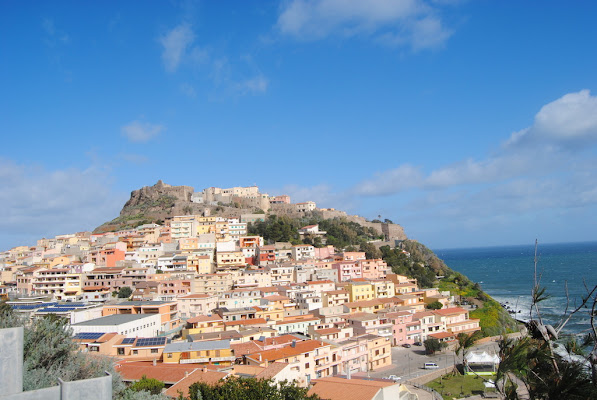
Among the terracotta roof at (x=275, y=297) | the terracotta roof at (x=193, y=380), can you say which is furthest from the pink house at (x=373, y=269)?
the terracotta roof at (x=193, y=380)

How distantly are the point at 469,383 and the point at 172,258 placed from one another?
31452 mm

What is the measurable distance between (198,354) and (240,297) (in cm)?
1468

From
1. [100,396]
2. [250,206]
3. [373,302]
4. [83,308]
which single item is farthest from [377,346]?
[250,206]

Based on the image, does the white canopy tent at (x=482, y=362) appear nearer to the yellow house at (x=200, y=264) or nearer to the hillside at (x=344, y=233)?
the hillside at (x=344, y=233)

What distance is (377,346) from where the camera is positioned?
30.5 m

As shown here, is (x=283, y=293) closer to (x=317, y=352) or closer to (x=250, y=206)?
(x=317, y=352)

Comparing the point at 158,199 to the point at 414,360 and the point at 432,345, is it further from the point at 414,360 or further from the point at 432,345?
the point at 414,360

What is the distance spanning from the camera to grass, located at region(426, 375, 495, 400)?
81.9 ft

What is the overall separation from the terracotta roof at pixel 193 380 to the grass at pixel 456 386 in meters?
12.4

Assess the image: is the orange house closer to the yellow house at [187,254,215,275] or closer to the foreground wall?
the yellow house at [187,254,215,275]

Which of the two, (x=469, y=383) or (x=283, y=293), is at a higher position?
(x=283, y=293)

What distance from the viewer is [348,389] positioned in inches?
720

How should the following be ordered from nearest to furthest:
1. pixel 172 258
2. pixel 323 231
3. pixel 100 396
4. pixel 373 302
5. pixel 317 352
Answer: pixel 100 396
pixel 317 352
pixel 373 302
pixel 172 258
pixel 323 231

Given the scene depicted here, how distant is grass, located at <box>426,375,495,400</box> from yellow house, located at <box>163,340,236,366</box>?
11.3 metres
